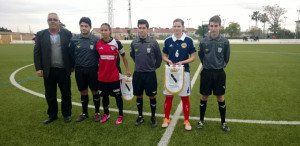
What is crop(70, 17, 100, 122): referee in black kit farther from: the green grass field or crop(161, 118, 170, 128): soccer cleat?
crop(161, 118, 170, 128): soccer cleat

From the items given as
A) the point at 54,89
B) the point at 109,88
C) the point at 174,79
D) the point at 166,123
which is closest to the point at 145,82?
the point at 174,79

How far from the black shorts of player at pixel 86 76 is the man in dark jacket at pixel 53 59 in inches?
11.6

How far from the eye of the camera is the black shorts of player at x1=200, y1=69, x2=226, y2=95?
358cm

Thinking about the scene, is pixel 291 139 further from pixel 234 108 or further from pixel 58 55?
pixel 58 55

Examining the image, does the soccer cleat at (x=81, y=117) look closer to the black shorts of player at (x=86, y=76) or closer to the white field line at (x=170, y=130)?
the black shorts of player at (x=86, y=76)

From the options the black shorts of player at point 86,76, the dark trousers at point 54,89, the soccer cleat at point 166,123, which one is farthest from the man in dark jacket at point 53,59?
the soccer cleat at point 166,123

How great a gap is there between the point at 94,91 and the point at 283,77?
294 inches

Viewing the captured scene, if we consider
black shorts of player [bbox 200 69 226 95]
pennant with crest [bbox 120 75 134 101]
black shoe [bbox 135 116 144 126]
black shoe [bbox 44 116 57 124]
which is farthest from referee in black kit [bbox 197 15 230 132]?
black shoe [bbox 44 116 57 124]

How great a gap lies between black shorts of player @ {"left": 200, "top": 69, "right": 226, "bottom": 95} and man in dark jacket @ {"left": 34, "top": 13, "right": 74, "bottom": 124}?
2698 mm

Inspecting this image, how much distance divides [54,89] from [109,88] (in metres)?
1.19

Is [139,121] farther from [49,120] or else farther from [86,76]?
[49,120]

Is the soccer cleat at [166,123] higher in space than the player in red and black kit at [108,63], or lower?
lower

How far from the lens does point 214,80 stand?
11.8 ft

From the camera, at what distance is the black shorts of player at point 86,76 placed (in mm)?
3955
